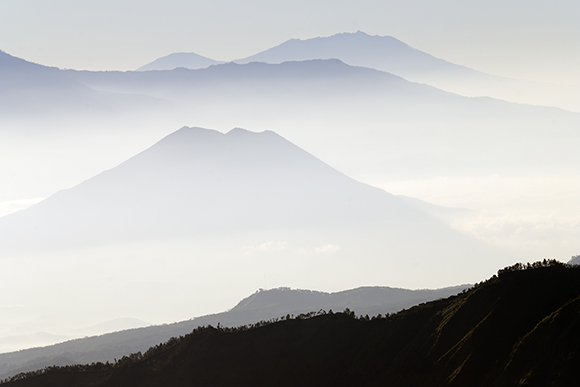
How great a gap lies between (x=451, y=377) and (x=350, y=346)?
1863 centimetres

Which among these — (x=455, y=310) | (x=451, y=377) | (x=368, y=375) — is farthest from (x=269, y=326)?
(x=451, y=377)

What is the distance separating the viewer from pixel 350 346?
207 feet

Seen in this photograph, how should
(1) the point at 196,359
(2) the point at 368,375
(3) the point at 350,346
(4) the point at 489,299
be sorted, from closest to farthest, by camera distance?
1. (4) the point at 489,299
2. (2) the point at 368,375
3. (3) the point at 350,346
4. (1) the point at 196,359

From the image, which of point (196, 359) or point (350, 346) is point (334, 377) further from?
point (196, 359)

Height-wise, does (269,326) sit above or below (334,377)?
above

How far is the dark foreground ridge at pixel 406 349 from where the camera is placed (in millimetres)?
41094

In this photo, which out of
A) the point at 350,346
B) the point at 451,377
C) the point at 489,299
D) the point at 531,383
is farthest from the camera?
the point at 350,346

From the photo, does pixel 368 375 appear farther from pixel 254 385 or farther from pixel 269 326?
pixel 269 326

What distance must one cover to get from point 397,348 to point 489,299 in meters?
10.1

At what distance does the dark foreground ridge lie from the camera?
135 feet

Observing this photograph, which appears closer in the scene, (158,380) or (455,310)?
(455,310)

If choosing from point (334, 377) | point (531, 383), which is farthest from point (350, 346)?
point (531, 383)

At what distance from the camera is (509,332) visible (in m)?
46.9

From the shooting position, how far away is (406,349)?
55250 mm
